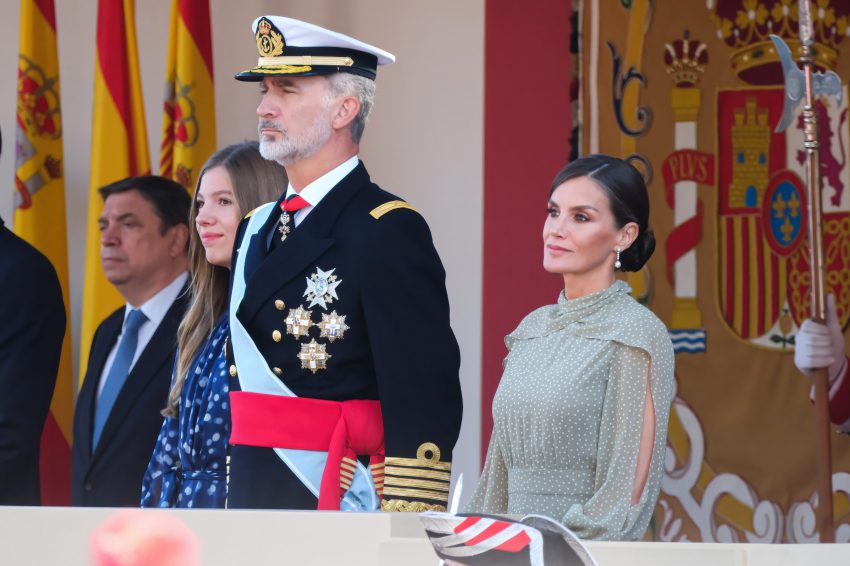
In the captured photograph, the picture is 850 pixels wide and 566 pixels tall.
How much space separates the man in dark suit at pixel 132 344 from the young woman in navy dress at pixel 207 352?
1.81 ft

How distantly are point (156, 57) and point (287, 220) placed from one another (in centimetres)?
258

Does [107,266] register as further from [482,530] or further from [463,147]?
[482,530]

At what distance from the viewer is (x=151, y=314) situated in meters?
3.51

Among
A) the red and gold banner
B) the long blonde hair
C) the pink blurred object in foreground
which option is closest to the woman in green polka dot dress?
the long blonde hair

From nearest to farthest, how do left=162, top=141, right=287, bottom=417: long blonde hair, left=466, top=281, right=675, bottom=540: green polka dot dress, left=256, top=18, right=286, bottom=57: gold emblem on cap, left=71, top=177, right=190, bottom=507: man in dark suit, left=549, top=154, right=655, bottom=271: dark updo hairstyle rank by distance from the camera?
left=466, top=281, right=675, bottom=540: green polka dot dress → left=549, top=154, right=655, bottom=271: dark updo hairstyle → left=256, top=18, right=286, bottom=57: gold emblem on cap → left=162, top=141, right=287, bottom=417: long blonde hair → left=71, top=177, right=190, bottom=507: man in dark suit

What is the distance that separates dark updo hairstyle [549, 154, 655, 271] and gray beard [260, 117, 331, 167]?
432 millimetres

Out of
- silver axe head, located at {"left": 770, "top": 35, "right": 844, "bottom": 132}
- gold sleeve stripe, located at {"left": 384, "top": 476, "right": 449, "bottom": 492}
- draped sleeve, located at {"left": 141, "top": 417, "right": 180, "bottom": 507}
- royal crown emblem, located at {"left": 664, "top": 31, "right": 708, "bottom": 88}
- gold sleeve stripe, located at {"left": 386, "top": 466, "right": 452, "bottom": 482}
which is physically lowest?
draped sleeve, located at {"left": 141, "top": 417, "right": 180, "bottom": 507}

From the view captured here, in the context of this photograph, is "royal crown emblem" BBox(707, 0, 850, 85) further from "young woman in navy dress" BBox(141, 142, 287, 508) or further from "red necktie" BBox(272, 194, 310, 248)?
"red necktie" BBox(272, 194, 310, 248)

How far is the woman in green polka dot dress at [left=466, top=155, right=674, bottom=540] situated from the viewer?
2.12 meters

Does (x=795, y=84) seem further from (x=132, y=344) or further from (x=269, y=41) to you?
(x=132, y=344)

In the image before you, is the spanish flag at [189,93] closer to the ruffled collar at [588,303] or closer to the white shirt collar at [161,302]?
the white shirt collar at [161,302]

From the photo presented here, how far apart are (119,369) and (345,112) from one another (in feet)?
4.41

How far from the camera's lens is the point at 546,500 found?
220 cm

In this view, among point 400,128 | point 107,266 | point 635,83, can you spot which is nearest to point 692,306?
point 635,83
